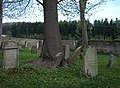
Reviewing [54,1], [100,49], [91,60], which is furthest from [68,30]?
[91,60]

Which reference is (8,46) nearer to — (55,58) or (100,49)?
(55,58)

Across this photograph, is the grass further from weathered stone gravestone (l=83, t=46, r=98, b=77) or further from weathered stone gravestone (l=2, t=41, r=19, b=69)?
weathered stone gravestone (l=2, t=41, r=19, b=69)

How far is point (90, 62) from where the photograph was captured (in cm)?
1112

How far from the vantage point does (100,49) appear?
2981 centimetres

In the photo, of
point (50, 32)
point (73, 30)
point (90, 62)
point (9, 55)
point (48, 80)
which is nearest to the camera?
point (48, 80)

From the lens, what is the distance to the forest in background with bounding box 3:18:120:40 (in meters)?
37.2

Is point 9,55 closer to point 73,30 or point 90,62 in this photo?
point 90,62

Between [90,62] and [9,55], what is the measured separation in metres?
4.00

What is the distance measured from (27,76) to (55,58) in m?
3.29

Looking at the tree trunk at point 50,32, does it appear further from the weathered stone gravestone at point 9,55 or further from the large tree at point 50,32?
the weathered stone gravestone at point 9,55

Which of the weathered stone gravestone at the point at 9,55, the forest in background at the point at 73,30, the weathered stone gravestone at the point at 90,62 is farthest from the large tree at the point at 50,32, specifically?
the forest in background at the point at 73,30

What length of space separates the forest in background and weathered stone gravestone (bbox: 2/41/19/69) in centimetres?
2252

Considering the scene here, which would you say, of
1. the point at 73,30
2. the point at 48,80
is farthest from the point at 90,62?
the point at 73,30

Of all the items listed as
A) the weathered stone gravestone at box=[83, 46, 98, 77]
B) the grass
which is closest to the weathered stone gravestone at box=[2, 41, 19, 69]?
the grass
